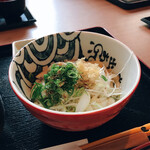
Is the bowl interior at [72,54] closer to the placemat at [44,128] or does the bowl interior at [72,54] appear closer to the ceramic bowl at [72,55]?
the ceramic bowl at [72,55]

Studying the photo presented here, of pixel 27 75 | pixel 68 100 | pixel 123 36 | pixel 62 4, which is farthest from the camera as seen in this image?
pixel 62 4

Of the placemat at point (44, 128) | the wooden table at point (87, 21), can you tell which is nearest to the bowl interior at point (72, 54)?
the placemat at point (44, 128)

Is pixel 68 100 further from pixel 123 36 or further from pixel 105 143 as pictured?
Answer: pixel 123 36

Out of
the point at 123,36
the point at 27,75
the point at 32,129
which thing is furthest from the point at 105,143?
the point at 123,36

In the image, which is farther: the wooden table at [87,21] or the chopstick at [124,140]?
the wooden table at [87,21]

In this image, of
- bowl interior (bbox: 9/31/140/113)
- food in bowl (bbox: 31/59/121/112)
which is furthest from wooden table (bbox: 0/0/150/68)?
food in bowl (bbox: 31/59/121/112)
